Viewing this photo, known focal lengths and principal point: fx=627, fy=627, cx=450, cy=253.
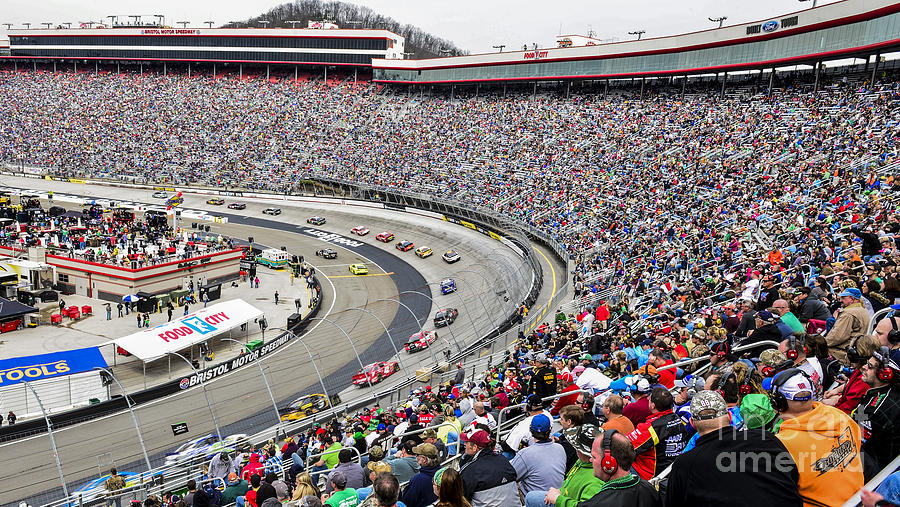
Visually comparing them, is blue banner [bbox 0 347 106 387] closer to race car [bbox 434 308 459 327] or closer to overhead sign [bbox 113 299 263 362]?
overhead sign [bbox 113 299 263 362]

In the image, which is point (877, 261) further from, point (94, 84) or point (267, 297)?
point (94, 84)

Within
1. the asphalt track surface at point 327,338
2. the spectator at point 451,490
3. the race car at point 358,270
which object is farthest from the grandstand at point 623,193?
the race car at point 358,270

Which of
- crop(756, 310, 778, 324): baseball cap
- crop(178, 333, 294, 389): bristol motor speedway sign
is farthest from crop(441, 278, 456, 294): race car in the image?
crop(756, 310, 778, 324): baseball cap

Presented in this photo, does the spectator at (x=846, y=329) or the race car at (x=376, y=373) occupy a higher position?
the spectator at (x=846, y=329)

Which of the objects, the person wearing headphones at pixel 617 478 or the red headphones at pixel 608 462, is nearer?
the person wearing headphones at pixel 617 478

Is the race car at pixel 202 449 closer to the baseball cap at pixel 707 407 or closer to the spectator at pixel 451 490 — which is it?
the spectator at pixel 451 490

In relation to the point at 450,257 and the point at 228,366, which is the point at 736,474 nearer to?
the point at 228,366

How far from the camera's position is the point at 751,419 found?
5242mm

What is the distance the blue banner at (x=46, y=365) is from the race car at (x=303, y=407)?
795 cm

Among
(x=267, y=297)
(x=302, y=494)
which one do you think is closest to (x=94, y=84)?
(x=267, y=297)

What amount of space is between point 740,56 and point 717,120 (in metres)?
9.75

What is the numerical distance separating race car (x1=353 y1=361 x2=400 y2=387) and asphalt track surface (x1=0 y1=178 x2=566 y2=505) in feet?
1.77

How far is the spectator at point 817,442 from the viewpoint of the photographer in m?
4.52

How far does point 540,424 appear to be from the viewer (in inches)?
246
